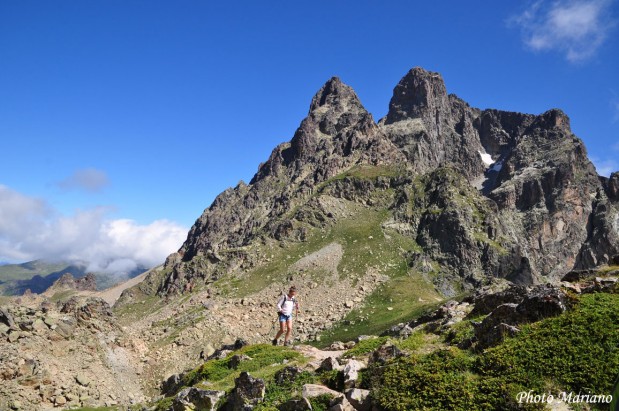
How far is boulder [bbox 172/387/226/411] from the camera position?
18125 millimetres

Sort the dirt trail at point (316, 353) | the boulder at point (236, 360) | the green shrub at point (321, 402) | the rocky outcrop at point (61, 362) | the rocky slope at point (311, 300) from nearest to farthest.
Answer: the green shrub at point (321, 402), the dirt trail at point (316, 353), the rocky slope at point (311, 300), the boulder at point (236, 360), the rocky outcrop at point (61, 362)

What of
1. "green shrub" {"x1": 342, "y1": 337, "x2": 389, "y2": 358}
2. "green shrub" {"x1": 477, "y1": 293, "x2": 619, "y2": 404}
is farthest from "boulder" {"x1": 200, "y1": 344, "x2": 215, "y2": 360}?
"green shrub" {"x1": 477, "y1": 293, "x2": 619, "y2": 404}

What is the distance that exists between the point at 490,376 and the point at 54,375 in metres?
42.5

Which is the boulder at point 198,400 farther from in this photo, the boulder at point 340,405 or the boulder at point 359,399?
the boulder at point 359,399

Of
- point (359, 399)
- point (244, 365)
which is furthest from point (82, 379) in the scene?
point (359, 399)

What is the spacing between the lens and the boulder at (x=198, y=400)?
59.5 feet

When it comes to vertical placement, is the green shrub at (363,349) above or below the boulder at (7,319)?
above

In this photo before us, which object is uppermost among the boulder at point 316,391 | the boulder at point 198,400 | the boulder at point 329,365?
the boulder at point 329,365

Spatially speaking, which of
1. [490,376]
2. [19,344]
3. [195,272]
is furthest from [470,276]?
[490,376]

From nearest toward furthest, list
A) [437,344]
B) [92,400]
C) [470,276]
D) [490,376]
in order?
[490,376] → [437,344] → [92,400] → [470,276]

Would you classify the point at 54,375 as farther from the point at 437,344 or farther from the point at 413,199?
the point at 413,199

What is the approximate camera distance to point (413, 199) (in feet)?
549

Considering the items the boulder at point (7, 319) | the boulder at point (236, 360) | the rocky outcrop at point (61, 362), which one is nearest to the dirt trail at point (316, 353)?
the boulder at point (236, 360)

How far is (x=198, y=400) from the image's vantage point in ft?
60.8
